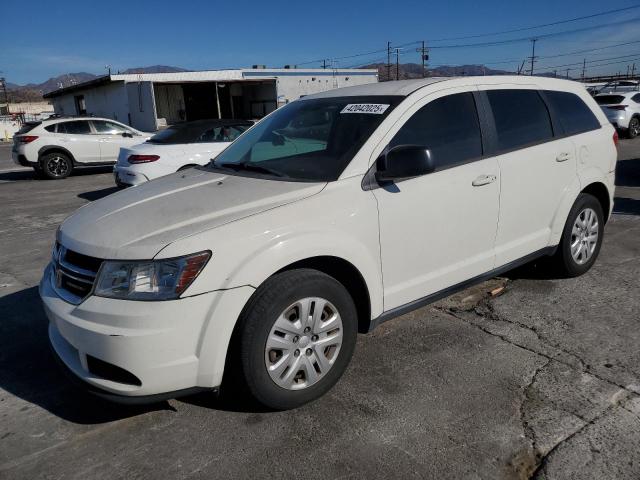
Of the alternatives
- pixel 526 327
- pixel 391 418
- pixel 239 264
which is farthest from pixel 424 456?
pixel 526 327

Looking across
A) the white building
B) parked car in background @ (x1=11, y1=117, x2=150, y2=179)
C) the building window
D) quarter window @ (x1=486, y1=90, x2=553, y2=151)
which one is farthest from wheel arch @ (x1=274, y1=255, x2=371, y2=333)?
the building window

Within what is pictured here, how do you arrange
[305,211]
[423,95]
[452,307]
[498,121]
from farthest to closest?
[452,307]
[498,121]
[423,95]
[305,211]

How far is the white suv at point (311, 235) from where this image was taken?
241 centimetres

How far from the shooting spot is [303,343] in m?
2.72

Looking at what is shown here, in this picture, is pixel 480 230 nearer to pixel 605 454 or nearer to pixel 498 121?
pixel 498 121

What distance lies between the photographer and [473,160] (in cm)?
347

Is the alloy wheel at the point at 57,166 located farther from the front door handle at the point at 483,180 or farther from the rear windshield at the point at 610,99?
the rear windshield at the point at 610,99

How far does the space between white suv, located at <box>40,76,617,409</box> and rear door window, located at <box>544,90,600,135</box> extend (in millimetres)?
29

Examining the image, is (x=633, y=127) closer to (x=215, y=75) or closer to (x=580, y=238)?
(x=580, y=238)

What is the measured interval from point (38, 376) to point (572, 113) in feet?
15.0

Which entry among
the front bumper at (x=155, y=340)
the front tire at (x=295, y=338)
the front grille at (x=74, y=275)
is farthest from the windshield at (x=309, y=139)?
the front grille at (x=74, y=275)

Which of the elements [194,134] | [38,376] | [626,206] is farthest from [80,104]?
[38,376]

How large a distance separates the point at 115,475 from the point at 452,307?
2.75 m

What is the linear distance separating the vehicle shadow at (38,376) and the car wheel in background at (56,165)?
10.2 metres
